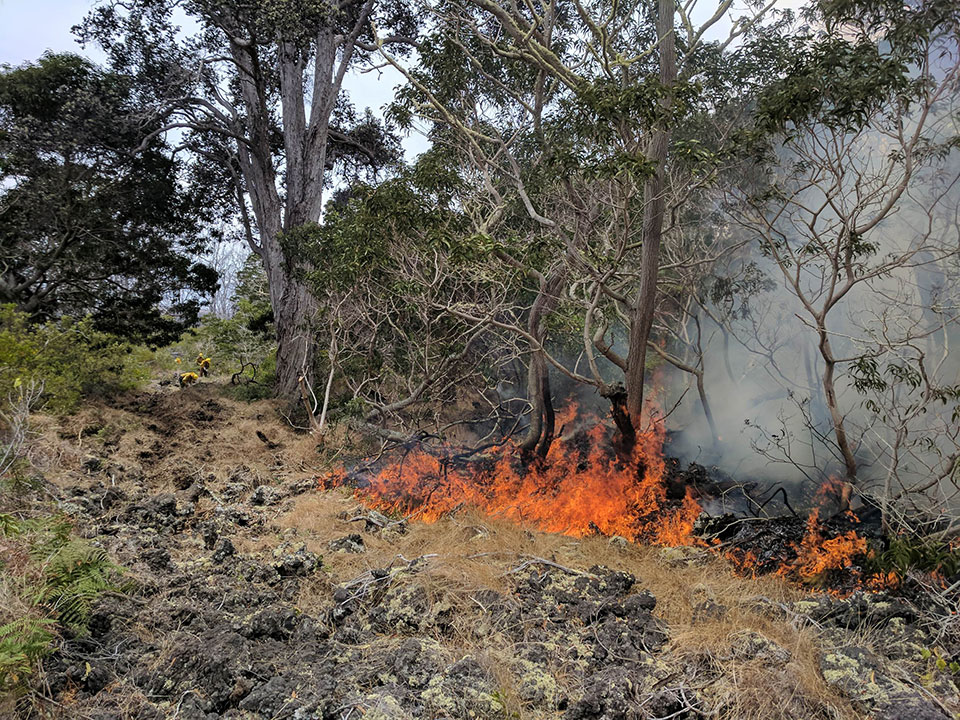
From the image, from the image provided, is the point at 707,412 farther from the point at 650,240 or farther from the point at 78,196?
the point at 78,196

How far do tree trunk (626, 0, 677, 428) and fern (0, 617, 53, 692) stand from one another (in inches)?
229

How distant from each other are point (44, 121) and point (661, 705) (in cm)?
1414

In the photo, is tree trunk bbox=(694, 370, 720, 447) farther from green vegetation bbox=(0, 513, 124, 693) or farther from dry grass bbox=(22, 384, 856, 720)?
green vegetation bbox=(0, 513, 124, 693)

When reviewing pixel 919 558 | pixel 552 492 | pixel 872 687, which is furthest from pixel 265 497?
pixel 919 558

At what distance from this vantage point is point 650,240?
7.17 m

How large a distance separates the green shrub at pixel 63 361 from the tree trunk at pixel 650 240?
7.74m

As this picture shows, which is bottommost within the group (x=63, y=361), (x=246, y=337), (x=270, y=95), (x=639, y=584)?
(x=639, y=584)

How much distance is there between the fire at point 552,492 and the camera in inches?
257

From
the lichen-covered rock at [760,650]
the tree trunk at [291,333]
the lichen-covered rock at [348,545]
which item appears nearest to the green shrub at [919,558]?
the lichen-covered rock at [760,650]

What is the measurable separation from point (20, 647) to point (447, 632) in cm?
233

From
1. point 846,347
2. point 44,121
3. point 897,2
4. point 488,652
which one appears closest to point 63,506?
point 488,652

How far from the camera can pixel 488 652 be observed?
3.57m

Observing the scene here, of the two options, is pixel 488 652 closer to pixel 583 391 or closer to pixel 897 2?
pixel 897 2

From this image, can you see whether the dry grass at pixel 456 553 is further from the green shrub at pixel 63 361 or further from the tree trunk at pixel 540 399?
the tree trunk at pixel 540 399
